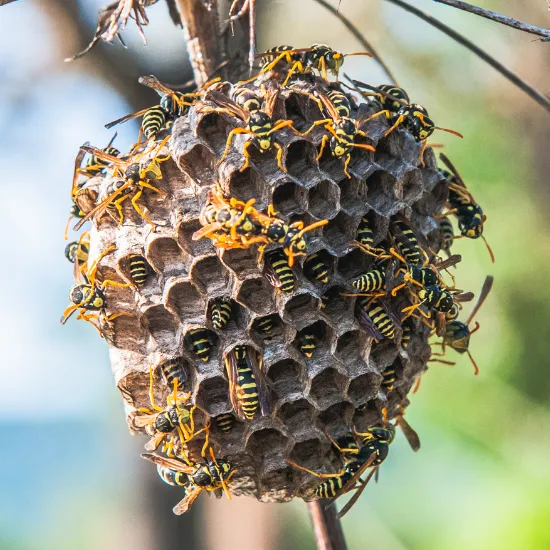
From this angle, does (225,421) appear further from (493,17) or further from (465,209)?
(493,17)

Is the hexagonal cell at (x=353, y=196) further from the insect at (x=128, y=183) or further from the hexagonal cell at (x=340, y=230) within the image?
the insect at (x=128, y=183)

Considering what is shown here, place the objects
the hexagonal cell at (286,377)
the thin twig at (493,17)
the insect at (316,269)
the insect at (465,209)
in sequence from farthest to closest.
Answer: the insect at (465,209) < the hexagonal cell at (286,377) < the insect at (316,269) < the thin twig at (493,17)

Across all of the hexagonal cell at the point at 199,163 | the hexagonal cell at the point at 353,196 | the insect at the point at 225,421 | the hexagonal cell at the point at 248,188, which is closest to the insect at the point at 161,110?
the hexagonal cell at the point at 199,163

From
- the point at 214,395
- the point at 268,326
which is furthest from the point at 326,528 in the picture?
the point at 268,326

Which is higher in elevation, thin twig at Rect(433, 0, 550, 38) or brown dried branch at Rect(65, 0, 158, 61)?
brown dried branch at Rect(65, 0, 158, 61)

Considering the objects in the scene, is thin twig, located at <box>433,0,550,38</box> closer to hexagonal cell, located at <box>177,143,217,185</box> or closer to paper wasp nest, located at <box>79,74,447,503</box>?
paper wasp nest, located at <box>79,74,447,503</box>

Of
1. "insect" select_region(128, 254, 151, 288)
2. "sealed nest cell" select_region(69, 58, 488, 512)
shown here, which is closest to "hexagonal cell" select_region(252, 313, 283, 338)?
"sealed nest cell" select_region(69, 58, 488, 512)
